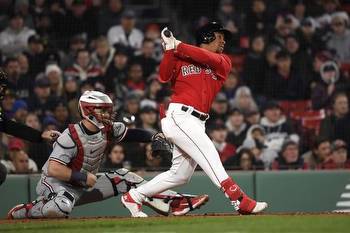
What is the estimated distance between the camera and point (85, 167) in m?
8.87

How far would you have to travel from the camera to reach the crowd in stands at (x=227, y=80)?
11.9 metres

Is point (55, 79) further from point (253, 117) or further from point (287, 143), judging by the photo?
point (287, 143)

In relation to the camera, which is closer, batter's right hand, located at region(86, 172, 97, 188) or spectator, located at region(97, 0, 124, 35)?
batter's right hand, located at region(86, 172, 97, 188)

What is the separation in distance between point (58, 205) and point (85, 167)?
18.1 inches

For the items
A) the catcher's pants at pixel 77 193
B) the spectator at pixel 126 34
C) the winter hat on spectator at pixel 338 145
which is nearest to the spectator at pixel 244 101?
the winter hat on spectator at pixel 338 145

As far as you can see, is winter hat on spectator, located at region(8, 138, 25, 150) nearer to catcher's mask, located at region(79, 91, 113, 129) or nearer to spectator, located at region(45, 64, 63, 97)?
spectator, located at region(45, 64, 63, 97)

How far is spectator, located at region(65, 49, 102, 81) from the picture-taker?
13134 millimetres

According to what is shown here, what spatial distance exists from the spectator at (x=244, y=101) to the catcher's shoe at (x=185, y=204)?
13.1ft

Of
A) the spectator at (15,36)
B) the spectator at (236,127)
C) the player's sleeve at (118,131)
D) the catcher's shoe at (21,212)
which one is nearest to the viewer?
the catcher's shoe at (21,212)

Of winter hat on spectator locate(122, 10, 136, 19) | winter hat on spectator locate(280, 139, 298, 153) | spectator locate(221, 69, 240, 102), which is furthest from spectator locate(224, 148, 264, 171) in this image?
winter hat on spectator locate(122, 10, 136, 19)

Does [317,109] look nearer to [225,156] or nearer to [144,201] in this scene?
[225,156]

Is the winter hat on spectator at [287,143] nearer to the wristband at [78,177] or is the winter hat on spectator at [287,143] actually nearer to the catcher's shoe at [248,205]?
the catcher's shoe at [248,205]

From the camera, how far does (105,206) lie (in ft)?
34.6

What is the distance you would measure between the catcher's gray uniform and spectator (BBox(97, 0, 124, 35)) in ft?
16.5
